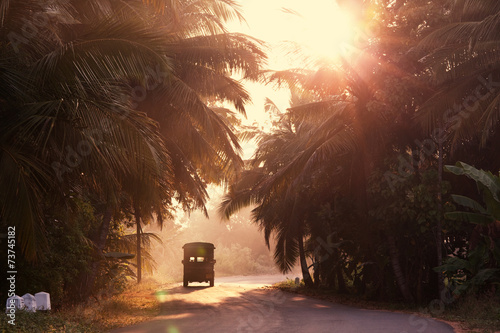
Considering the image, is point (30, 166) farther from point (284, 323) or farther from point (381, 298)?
point (381, 298)

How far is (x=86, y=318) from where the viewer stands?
12.2 meters

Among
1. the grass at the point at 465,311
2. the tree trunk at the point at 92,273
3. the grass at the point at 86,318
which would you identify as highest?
the tree trunk at the point at 92,273

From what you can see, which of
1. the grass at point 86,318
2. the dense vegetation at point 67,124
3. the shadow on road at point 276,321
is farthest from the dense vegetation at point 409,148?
the dense vegetation at point 67,124

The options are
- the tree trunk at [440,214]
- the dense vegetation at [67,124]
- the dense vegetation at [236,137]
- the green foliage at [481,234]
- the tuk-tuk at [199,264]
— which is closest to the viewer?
the dense vegetation at [67,124]

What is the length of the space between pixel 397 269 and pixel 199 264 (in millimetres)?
15711

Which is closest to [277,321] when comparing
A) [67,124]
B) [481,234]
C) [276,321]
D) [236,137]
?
[276,321]

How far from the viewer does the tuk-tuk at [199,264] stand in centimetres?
3086

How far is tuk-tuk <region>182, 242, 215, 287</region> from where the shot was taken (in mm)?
30859

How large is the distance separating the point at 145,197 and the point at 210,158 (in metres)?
7.66

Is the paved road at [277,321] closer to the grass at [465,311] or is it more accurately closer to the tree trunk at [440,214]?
the grass at [465,311]

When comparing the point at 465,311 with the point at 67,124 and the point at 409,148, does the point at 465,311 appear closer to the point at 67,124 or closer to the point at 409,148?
the point at 409,148

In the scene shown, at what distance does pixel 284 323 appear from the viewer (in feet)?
40.7

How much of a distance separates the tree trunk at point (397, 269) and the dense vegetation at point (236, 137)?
0.13ft

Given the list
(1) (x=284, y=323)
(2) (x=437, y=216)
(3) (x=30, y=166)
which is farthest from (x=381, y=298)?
(3) (x=30, y=166)
